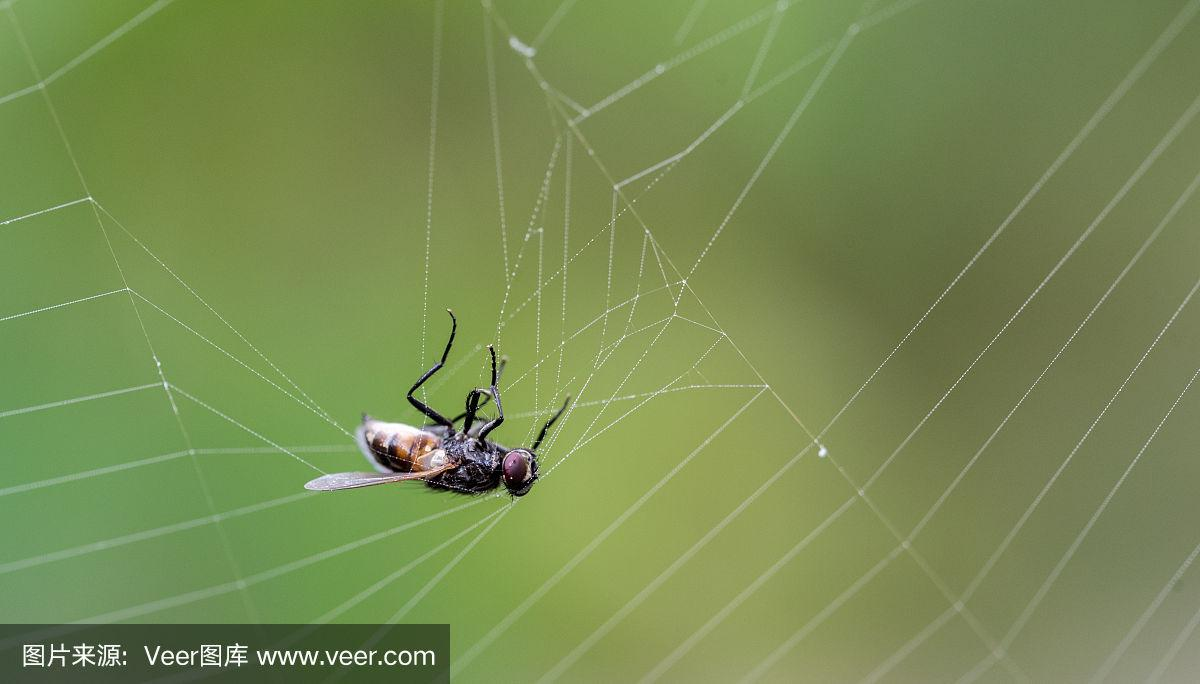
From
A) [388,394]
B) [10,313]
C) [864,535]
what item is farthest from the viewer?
[864,535]

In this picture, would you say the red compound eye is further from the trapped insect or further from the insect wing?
the insect wing

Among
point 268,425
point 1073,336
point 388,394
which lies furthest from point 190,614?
point 1073,336

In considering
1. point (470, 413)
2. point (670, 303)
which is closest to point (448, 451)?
point (470, 413)

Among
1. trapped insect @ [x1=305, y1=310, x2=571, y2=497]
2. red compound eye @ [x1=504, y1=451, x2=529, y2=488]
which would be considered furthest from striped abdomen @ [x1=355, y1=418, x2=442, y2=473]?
red compound eye @ [x1=504, y1=451, x2=529, y2=488]

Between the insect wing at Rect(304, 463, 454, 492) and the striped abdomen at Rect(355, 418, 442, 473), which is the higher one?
the striped abdomen at Rect(355, 418, 442, 473)

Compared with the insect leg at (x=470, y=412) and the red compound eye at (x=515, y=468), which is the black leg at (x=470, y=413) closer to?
the insect leg at (x=470, y=412)

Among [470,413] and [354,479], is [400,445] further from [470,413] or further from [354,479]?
[354,479]

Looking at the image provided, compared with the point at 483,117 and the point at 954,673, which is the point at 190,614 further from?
the point at 954,673
